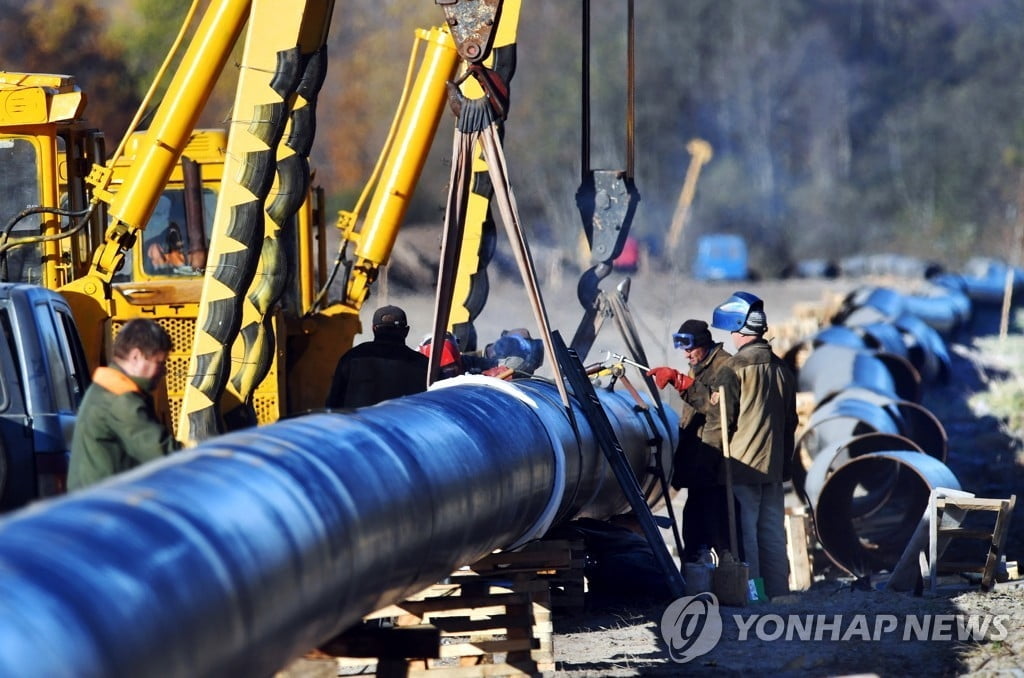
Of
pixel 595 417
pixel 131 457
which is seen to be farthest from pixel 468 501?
pixel 595 417

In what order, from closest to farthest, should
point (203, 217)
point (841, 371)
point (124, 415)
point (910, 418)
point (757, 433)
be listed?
point (124, 415) < point (757, 433) < point (203, 217) < point (910, 418) < point (841, 371)

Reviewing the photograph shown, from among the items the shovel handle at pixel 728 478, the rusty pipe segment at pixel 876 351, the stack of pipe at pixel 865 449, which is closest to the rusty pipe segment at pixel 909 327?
the rusty pipe segment at pixel 876 351

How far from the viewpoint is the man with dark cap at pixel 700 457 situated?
Answer: 9.48m

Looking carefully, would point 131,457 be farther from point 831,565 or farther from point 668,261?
point 668,261

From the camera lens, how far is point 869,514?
13.3m

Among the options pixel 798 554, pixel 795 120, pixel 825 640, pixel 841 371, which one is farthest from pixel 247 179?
pixel 795 120

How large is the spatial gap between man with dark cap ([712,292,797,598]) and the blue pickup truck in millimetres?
4001

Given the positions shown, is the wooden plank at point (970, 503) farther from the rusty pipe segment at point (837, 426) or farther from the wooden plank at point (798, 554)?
the rusty pipe segment at point (837, 426)

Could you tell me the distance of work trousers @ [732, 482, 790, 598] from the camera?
9.53 meters

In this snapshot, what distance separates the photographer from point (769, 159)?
175 feet

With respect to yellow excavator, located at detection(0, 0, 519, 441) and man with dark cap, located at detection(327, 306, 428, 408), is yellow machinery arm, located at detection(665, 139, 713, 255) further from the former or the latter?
man with dark cap, located at detection(327, 306, 428, 408)

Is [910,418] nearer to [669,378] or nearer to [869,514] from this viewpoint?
[869,514]

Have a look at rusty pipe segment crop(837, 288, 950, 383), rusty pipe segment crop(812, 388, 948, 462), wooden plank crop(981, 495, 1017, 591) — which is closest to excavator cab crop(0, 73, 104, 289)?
wooden plank crop(981, 495, 1017, 591)

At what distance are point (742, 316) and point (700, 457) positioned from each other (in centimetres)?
87
